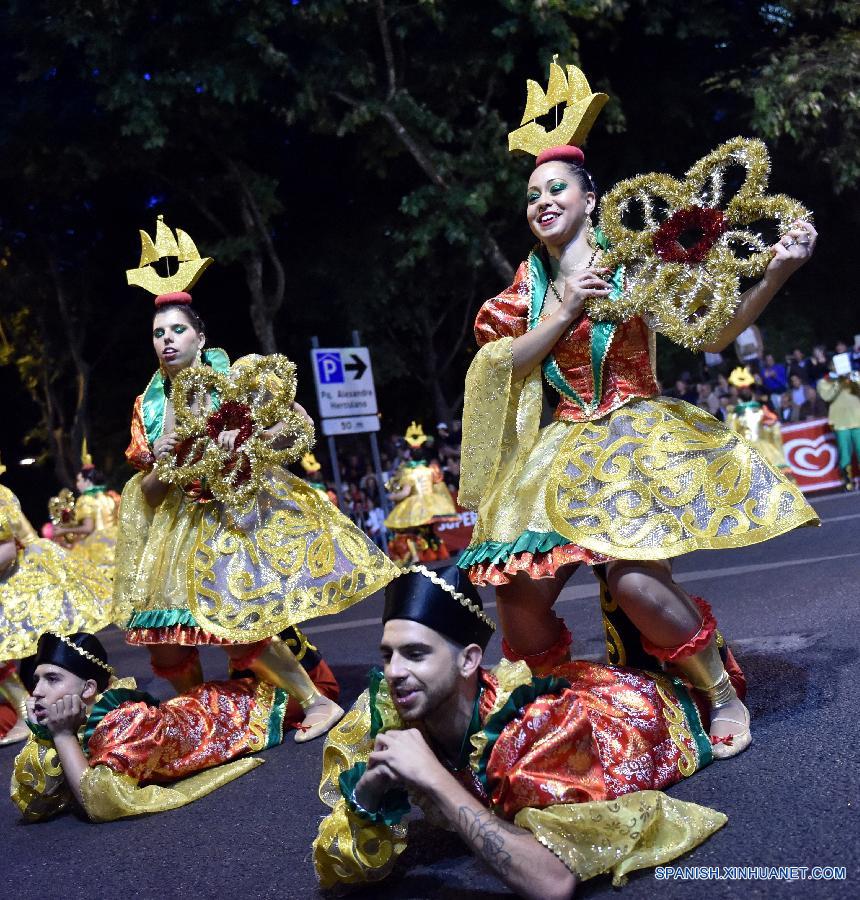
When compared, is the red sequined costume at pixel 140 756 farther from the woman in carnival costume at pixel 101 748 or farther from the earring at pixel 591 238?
the earring at pixel 591 238

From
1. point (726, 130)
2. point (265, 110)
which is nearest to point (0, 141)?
point (265, 110)

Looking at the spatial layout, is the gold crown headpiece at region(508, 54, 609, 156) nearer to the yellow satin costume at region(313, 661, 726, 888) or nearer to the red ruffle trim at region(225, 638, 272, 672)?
the yellow satin costume at region(313, 661, 726, 888)

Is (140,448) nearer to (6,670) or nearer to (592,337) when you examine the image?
(6,670)

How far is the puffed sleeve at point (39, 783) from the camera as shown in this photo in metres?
3.35

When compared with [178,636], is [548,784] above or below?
above

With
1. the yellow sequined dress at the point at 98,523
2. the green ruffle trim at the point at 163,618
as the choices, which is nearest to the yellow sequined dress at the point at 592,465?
the green ruffle trim at the point at 163,618

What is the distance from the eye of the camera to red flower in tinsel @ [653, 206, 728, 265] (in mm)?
2906

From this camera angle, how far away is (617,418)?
2.92 metres

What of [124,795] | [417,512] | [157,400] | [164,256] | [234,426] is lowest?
[417,512]

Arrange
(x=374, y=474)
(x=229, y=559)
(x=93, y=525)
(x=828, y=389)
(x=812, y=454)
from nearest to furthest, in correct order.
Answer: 1. (x=229, y=559)
2. (x=93, y=525)
3. (x=828, y=389)
4. (x=812, y=454)
5. (x=374, y=474)

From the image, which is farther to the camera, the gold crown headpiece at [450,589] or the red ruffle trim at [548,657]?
the red ruffle trim at [548,657]

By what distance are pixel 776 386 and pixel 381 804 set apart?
44.0ft

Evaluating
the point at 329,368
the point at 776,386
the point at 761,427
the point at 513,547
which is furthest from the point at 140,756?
the point at 776,386

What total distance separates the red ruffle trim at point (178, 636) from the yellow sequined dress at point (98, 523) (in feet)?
16.6
